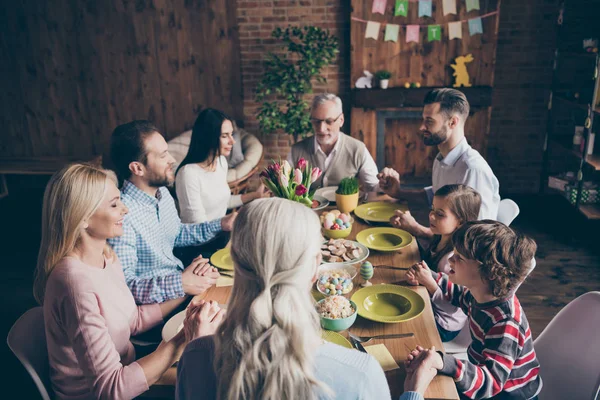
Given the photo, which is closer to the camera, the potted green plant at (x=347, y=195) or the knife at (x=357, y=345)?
the knife at (x=357, y=345)

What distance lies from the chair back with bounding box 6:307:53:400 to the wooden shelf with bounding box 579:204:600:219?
3992 millimetres

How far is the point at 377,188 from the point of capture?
3279 mm

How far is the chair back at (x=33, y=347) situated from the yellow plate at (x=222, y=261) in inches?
27.6

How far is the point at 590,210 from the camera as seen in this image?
4.17 metres

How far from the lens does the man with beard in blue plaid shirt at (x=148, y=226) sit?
6.80 feet

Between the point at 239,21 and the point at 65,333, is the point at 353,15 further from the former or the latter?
the point at 65,333

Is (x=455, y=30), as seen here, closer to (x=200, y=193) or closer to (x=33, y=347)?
(x=200, y=193)

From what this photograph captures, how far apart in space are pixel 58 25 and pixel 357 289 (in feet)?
16.5

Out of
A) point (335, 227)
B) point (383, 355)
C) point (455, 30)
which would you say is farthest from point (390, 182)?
point (455, 30)

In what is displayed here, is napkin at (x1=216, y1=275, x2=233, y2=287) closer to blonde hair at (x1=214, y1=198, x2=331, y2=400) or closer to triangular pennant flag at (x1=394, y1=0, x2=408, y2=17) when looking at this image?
blonde hair at (x1=214, y1=198, x2=331, y2=400)

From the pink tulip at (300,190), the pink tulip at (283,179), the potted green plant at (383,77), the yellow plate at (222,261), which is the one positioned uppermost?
the potted green plant at (383,77)

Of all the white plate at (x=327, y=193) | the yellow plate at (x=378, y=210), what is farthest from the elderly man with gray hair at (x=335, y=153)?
the yellow plate at (x=378, y=210)

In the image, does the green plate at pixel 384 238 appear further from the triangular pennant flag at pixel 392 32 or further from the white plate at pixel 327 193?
the triangular pennant flag at pixel 392 32

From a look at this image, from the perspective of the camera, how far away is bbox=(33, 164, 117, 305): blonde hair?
163 cm
